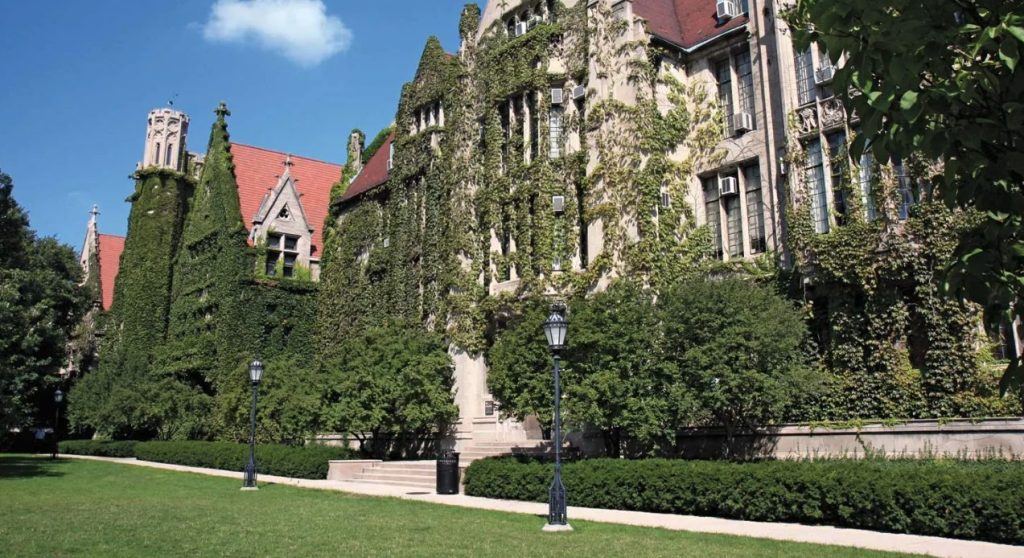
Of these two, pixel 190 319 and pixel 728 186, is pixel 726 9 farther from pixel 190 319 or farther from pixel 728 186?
pixel 190 319

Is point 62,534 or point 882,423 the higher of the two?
point 882,423

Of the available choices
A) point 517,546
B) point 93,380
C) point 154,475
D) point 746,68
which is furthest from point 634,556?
point 93,380

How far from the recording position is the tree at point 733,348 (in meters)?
18.3

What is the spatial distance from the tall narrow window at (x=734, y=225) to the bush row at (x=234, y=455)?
15.7 m

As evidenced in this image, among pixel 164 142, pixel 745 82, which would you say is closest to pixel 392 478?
pixel 745 82

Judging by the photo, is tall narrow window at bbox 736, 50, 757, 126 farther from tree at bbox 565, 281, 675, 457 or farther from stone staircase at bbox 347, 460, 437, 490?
stone staircase at bbox 347, 460, 437, 490

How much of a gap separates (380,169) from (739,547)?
103 ft

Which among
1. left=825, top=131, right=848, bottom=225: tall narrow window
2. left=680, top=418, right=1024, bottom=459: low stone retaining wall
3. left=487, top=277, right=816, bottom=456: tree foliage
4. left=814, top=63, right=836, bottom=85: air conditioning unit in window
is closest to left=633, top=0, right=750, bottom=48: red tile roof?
left=814, top=63, right=836, bottom=85: air conditioning unit in window

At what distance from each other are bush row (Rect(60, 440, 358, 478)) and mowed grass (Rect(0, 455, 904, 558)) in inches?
276

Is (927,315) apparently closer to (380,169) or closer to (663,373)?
(663,373)

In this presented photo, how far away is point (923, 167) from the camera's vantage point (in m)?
19.0

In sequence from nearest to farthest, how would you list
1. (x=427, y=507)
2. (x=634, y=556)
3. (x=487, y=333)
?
(x=634, y=556)
(x=427, y=507)
(x=487, y=333)

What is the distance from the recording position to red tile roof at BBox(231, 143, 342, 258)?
45688mm

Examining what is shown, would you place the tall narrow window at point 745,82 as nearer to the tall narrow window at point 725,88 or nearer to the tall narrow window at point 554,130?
the tall narrow window at point 725,88
